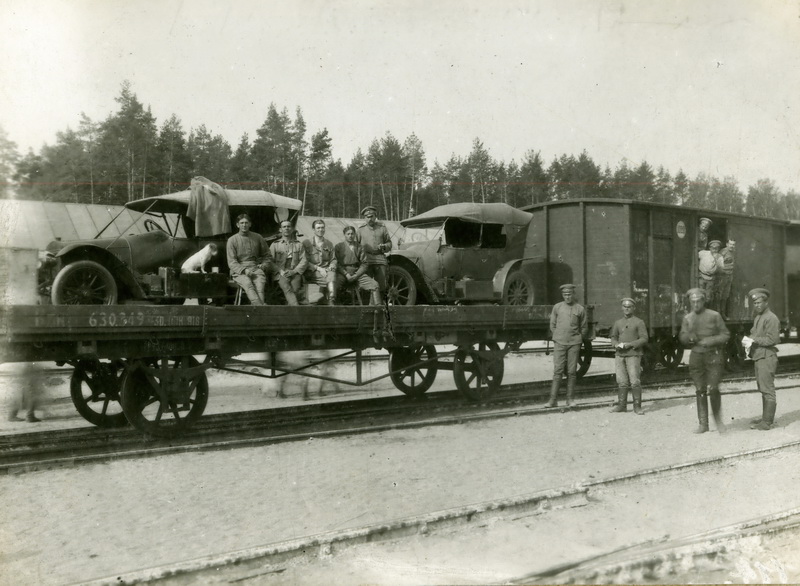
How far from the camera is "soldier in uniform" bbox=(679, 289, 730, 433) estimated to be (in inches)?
328

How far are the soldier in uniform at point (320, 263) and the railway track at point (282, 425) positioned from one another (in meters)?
1.71

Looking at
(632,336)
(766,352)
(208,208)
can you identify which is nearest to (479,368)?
(632,336)

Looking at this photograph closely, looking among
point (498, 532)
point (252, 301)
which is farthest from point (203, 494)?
point (252, 301)

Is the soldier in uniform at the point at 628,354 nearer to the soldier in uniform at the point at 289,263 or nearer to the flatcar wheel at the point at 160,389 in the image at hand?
the soldier in uniform at the point at 289,263

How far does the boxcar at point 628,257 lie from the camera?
39.2ft

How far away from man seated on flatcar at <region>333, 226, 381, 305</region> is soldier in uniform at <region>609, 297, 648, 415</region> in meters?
3.65

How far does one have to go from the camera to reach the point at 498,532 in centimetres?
456

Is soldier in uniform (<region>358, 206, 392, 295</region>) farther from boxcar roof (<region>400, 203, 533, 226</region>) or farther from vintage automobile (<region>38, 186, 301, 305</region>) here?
boxcar roof (<region>400, 203, 533, 226</region>)

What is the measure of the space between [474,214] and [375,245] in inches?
94.1

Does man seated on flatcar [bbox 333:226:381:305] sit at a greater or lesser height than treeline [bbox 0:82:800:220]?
lesser

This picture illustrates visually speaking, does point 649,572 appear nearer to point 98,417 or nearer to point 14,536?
point 14,536

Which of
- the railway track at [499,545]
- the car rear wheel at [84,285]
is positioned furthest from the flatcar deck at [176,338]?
the railway track at [499,545]

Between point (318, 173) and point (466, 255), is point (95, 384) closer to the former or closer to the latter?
point (466, 255)

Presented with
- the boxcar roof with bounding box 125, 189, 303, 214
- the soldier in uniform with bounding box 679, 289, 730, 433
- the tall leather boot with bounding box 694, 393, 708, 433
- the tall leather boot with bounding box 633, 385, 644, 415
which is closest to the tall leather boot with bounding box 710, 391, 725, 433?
the soldier in uniform with bounding box 679, 289, 730, 433
